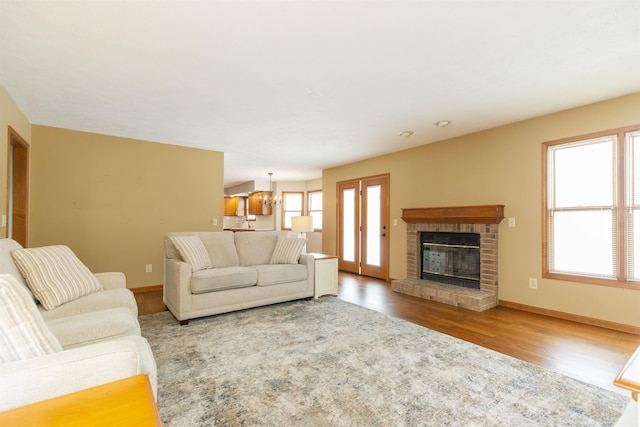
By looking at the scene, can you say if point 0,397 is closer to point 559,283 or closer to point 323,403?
point 323,403

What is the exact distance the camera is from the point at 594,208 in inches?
134

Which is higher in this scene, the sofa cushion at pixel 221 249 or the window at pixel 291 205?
the window at pixel 291 205

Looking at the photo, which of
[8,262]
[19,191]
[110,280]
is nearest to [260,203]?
[19,191]

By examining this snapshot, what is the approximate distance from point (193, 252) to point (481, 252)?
3.81m

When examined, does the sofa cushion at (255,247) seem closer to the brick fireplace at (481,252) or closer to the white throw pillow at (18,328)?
the brick fireplace at (481,252)

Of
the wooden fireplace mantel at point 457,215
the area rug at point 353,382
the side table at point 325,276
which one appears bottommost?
the area rug at point 353,382

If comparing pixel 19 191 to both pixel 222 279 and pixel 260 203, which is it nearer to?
pixel 222 279

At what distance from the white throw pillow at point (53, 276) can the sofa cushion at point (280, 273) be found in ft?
5.69

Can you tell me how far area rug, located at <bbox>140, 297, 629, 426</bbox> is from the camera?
1766 millimetres

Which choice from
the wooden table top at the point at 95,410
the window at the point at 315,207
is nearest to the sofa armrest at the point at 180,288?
the wooden table top at the point at 95,410

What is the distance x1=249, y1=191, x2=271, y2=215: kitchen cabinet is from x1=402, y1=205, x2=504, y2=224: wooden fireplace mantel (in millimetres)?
5218

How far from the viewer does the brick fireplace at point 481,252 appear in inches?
158

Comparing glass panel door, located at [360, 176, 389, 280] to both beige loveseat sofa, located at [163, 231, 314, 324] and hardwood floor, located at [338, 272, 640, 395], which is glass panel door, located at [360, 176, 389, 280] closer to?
hardwood floor, located at [338, 272, 640, 395]

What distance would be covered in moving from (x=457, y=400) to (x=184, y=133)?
4512 mm
